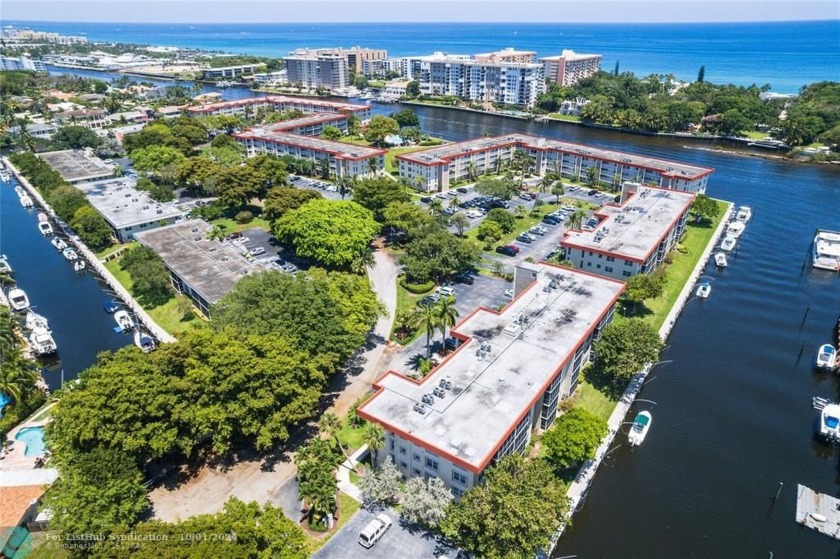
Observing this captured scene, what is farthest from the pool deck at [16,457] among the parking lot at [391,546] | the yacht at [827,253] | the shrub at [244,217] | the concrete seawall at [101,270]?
the yacht at [827,253]

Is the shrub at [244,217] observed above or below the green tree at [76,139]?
below

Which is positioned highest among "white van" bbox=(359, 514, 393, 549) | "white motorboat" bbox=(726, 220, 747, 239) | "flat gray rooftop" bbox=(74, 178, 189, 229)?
"flat gray rooftop" bbox=(74, 178, 189, 229)

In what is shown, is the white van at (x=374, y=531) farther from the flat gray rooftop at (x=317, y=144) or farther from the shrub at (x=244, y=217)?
the flat gray rooftop at (x=317, y=144)

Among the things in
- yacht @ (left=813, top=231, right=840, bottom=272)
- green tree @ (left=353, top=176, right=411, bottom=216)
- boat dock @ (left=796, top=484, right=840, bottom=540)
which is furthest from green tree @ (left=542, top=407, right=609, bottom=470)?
yacht @ (left=813, top=231, right=840, bottom=272)

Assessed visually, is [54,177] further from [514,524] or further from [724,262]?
[724,262]

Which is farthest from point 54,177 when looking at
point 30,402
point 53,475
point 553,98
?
point 553,98

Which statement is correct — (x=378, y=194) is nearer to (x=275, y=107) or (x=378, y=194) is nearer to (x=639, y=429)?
(x=639, y=429)

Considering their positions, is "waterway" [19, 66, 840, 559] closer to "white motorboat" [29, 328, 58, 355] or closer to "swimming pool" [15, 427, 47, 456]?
"white motorboat" [29, 328, 58, 355]
